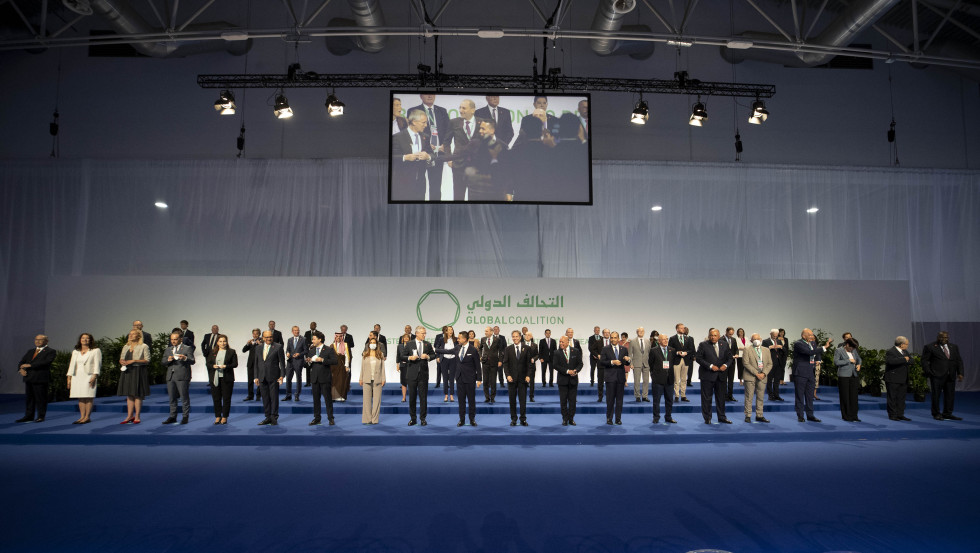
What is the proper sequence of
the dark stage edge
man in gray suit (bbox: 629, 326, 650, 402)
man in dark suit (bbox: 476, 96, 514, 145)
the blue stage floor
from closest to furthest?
the blue stage floor < the dark stage edge < man in gray suit (bbox: 629, 326, 650, 402) < man in dark suit (bbox: 476, 96, 514, 145)

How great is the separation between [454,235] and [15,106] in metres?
12.0

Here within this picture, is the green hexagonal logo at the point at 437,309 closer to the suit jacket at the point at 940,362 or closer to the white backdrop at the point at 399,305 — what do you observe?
the white backdrop at the point at 399,305

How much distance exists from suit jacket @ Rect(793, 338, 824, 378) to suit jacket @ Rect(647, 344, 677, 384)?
1876mm

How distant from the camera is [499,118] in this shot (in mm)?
10961

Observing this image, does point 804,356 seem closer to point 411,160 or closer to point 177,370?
point 411,160

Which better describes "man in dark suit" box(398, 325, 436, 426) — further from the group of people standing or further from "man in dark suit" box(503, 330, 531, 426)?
"man in dark suit" box(503, 330, 531, 426)

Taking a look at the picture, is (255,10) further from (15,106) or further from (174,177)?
(15,106)

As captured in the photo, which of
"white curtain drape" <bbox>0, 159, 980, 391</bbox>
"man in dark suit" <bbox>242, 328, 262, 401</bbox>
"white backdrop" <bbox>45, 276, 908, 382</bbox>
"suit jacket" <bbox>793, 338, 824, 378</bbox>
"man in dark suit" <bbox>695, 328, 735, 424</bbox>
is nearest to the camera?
"man in dark suit" <bbox>695, 328, 735, 424</bbox>

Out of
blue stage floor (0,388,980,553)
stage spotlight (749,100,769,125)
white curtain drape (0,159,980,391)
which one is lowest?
blue stage floor (0,388,980,553)

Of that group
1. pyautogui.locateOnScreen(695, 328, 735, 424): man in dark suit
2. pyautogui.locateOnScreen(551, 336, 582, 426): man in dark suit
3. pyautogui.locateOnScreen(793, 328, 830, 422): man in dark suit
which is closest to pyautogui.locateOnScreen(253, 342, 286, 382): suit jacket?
pyautogui.locateOnScreen(551, 336, 582, 426): man in dark suit

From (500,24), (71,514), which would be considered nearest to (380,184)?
(500,24)

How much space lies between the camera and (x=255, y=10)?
14.4m

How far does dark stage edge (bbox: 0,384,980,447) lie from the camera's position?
723cm

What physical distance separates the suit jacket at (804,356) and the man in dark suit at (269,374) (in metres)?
7.58
